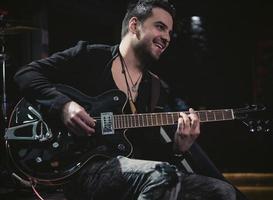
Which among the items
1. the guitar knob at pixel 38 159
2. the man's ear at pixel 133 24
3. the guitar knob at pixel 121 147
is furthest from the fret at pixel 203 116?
the guitar knob at pixel 38 159

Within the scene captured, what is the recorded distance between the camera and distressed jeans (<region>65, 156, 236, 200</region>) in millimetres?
1451

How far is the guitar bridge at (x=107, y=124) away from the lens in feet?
5.92

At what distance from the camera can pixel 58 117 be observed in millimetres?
1810

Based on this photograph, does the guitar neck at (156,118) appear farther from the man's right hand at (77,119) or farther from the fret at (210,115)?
the man's right hand at (77,119)

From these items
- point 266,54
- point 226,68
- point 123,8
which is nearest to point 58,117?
point 123,8

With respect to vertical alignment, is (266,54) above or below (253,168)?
above

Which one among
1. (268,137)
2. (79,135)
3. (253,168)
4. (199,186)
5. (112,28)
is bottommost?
(253,168)

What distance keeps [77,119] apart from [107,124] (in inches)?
6.7

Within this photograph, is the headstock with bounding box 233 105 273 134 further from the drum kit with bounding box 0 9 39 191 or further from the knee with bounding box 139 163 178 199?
the drum kit with bounding box 0 9 39 191

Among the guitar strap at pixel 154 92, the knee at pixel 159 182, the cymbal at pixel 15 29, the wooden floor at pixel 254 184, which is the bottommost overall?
the wooden floor at pixel 254 184

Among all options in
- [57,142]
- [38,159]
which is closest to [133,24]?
[57,142]

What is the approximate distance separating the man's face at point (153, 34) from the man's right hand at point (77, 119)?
533 millimetres

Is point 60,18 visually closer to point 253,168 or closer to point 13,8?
point 13,8

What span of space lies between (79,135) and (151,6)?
828mm
